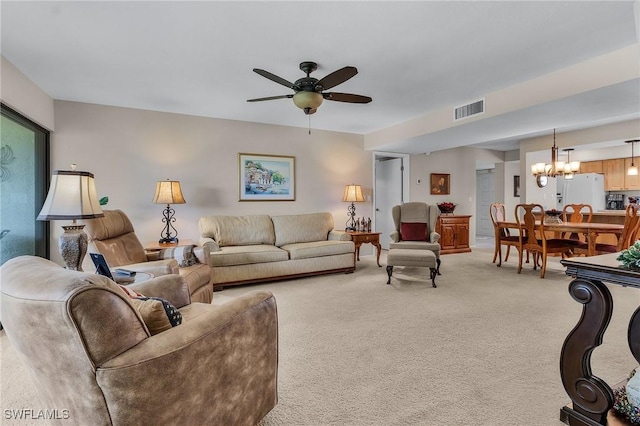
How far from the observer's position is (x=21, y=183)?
340 cm

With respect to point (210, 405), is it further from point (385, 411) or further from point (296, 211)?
point (296, 211)

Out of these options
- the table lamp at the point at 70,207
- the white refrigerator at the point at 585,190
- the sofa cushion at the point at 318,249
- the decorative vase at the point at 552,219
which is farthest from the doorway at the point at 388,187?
the table lamp at the point at 70,207

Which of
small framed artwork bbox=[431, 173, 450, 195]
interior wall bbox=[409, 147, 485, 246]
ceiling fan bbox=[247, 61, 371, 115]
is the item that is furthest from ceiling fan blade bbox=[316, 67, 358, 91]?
small framed artwork bbox=[431, 173, 450, 195]

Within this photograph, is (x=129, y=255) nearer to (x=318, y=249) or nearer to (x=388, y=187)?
(x=318, y=249)

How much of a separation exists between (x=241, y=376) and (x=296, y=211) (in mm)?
4288

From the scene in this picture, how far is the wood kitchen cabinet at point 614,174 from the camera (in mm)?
6598

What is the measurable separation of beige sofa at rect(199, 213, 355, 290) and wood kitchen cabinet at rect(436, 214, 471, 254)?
8.46 ft

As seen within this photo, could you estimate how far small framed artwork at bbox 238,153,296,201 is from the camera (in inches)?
200

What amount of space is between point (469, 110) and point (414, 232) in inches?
74.4

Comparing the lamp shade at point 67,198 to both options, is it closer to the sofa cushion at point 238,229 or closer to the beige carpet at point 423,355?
the beige carpet at point 423,355

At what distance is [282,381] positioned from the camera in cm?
192

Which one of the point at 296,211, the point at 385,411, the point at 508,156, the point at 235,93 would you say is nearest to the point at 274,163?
the point at 296,211

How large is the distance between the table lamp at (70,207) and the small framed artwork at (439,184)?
6.50m

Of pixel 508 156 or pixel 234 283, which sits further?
pixel 508 156
